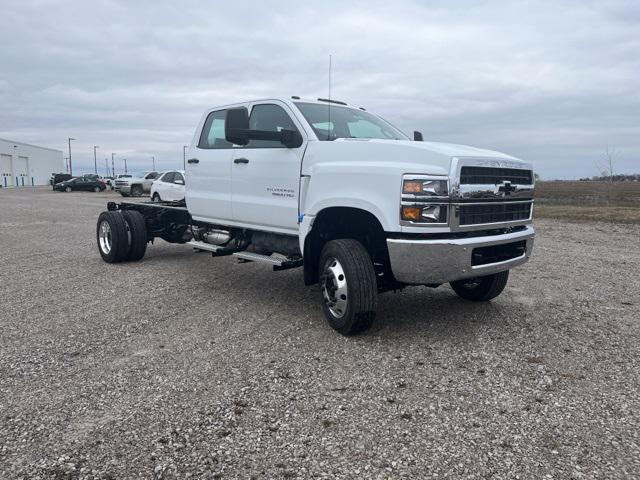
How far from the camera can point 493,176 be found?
457cm

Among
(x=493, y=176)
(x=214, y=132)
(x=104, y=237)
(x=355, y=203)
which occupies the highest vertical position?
(x=214, y=132)

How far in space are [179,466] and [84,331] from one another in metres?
2.69

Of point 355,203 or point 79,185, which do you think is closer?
point 355,203

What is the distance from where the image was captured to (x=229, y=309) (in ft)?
19.0

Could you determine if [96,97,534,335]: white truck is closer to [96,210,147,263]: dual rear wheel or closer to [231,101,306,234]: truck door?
[231,101,306,234]: truck door

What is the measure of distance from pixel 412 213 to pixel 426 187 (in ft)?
0.76

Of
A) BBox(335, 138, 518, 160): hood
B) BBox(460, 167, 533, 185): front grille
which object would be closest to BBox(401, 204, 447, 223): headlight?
BBox(460, 167, 533, 185): front grille

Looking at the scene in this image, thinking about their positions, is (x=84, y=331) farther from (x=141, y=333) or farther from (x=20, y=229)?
(x=20, y=229)

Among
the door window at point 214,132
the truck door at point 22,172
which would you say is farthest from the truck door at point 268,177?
the truck door at point 22,172

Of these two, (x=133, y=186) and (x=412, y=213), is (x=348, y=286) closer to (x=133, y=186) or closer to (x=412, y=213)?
(x=412, y=213)

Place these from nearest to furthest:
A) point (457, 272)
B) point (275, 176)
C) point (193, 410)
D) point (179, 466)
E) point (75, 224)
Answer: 1. point (179, 466)
2. point (193, 410)
3. point (457, 272)
4. point (275, 176)
5. point (75, 224)

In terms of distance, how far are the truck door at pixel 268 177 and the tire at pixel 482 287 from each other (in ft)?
6.63

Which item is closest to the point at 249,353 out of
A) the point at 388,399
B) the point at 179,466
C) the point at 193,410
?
the point at 193,410

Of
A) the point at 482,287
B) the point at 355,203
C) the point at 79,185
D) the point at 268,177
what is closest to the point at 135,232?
the point at 268,177
